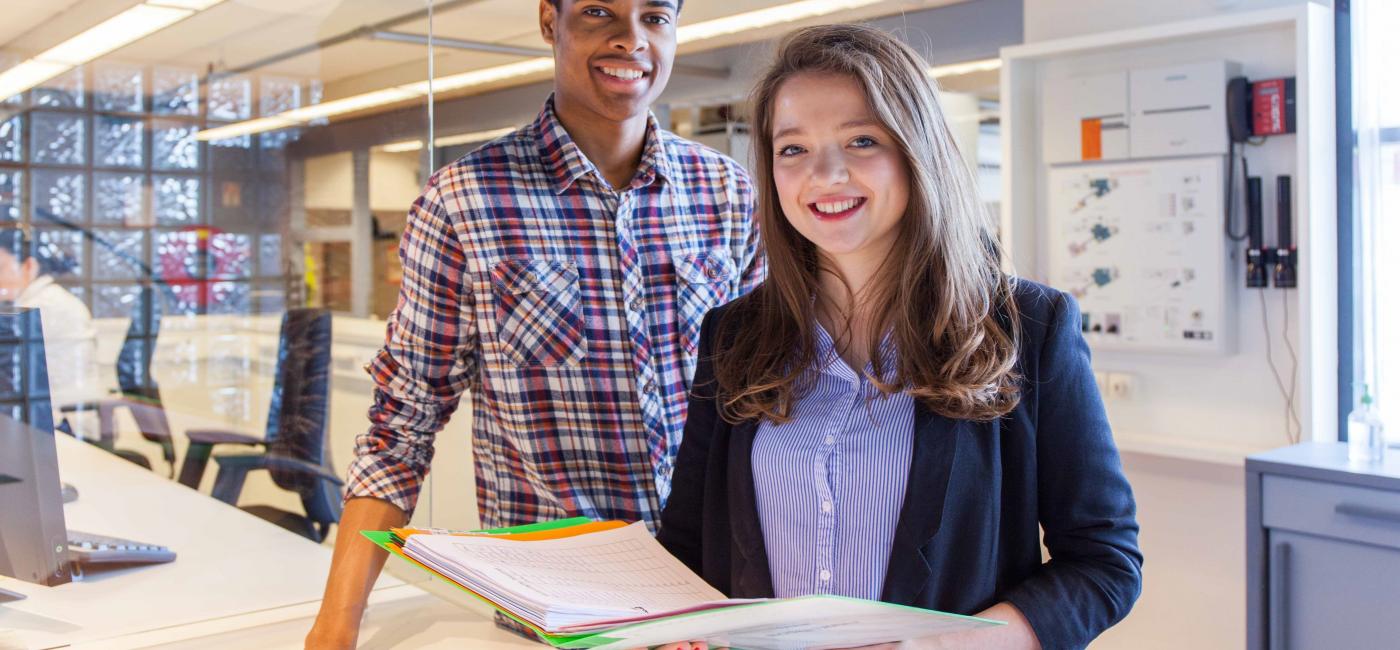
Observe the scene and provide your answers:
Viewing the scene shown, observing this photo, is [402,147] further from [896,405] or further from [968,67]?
[968,67]

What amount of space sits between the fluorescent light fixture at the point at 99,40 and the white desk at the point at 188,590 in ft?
1.93

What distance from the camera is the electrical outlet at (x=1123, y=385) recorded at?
4008 mm

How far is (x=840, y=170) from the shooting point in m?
1.18

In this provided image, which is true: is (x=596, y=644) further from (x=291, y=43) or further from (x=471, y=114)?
(x=471, y=114)

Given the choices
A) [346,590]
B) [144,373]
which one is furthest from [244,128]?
[346,590]

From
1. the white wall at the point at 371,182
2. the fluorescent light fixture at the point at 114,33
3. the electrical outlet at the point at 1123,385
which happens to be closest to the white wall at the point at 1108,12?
the electrical outlet at the point at 1123,385

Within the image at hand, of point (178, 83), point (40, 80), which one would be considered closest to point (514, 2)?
point (178, 83)

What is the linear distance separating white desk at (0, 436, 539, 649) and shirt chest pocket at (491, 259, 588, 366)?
38cm

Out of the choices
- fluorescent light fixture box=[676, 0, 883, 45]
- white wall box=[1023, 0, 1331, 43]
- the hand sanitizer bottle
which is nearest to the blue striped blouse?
the hand sanitizer bottle

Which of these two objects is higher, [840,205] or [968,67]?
[968,67]

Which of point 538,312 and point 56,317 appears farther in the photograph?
point 56,317

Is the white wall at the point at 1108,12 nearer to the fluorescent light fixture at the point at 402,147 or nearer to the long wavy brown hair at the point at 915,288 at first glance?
the fluorescent light fixture at the point at 402,147

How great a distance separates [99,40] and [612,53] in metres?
1.05

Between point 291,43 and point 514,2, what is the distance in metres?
2.02
